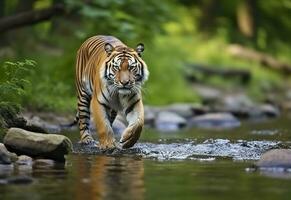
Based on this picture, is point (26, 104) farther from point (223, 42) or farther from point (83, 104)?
point (223, 42)

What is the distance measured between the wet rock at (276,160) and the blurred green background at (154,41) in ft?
11.5

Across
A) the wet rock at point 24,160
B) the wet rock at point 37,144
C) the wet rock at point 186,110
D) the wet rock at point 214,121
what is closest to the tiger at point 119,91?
the wet rock at point 37,144

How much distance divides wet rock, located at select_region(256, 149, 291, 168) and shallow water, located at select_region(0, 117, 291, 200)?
204 mm

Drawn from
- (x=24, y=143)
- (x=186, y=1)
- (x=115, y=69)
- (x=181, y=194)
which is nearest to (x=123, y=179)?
(x=181, y=194)

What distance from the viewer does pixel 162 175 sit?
841cm

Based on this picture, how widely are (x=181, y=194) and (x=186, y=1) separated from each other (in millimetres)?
29178

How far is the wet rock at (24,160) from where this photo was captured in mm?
8977

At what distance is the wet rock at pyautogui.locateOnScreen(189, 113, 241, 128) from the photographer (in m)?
18.0

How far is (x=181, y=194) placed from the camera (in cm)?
711

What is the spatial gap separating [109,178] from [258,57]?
24642 millimetres

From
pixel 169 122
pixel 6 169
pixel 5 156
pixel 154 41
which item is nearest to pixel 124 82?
pixel 5 156

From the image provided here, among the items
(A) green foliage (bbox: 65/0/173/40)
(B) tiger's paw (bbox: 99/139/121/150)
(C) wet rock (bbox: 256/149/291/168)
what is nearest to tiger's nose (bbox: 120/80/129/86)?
(B) tiger's paw (bbox: 99/139/121/150)

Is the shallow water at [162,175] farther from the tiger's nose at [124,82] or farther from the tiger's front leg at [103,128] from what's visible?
the tiger's nose at [124,82]

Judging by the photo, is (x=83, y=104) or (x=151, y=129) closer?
(x=83, y=104)
